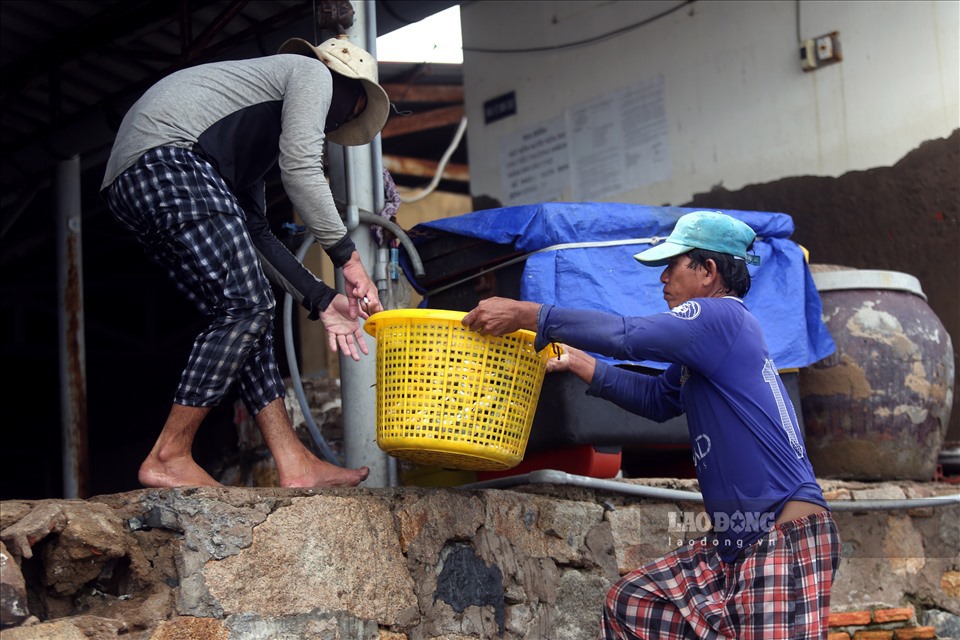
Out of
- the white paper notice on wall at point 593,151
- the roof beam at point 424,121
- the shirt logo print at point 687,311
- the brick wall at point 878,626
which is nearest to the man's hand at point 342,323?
the shirt logo print at point 687,311

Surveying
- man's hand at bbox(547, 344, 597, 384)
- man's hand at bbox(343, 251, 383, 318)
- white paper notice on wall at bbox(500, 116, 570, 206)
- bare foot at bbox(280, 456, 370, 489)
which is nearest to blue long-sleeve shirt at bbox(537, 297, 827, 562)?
man's hand at bbox(547, 344, 597, 384)

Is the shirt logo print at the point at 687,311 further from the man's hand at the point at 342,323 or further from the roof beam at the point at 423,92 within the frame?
the roof beam at the point at 423,92

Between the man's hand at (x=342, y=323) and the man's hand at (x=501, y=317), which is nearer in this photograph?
the man's hand at (x=501, y=317)

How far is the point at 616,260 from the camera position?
4281mm

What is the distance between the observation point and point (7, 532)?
9.18 ft

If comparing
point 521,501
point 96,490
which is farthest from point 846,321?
point 96,490

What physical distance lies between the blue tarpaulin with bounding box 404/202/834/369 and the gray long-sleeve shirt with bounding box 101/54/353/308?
82cm

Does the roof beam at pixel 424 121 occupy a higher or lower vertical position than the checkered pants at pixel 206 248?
higher

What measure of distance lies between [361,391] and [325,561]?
113cm

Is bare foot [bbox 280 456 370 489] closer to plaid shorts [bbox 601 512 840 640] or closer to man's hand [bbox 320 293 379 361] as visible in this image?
man's hand [bbox 320 293 379 361]

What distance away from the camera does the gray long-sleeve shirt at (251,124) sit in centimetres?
351

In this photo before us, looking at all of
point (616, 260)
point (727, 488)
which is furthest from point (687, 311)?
point (616, 260)

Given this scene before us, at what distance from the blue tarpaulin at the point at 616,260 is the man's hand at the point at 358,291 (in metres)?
0.76

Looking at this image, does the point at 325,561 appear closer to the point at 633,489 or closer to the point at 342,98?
the point at 633,489
